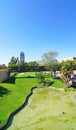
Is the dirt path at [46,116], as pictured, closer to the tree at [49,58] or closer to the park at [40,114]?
the park at [40,114]

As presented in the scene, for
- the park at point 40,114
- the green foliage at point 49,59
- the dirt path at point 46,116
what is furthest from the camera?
the green foliage at point 49,59

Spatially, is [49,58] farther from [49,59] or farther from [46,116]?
[46,116]

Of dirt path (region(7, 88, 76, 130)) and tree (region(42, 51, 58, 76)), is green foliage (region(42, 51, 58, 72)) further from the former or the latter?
dirt path (region(7, 88, 76, 130))

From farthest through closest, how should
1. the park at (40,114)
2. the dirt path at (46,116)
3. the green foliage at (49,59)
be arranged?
the green foliage at (49,59), the park at (40,114), the dirt path at (46,116)

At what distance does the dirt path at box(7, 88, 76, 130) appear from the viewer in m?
18.1

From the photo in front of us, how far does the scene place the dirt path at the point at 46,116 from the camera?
18125mm

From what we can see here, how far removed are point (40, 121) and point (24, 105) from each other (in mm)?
7111

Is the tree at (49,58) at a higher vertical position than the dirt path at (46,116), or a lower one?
higher

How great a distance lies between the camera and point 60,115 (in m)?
21.8

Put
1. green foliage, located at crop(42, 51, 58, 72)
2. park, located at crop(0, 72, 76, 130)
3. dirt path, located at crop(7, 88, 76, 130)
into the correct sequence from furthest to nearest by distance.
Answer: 1. green foliage, located at crop(42, 51, 58, 72)
2. park, located at crop(0, 72, 76, 130)
3. dirt path, located at crop(7, 88, 76, 130)

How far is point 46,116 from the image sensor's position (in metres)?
21.5

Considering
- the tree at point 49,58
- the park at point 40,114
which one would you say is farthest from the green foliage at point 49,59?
the park at point 40,114

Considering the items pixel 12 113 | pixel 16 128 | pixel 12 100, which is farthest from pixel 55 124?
pixel 12 100

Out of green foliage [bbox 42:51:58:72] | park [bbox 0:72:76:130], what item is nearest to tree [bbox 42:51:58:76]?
green foliage [bbox 42:51:58:72]
